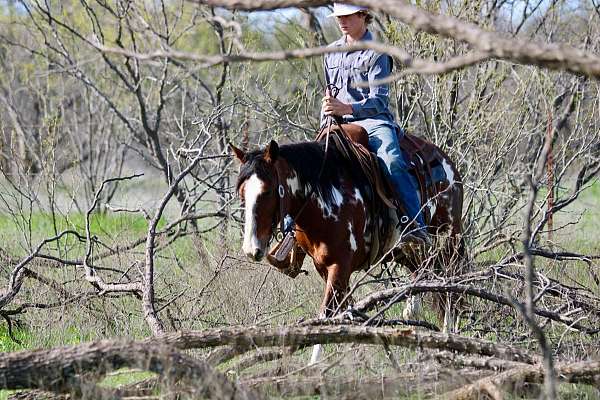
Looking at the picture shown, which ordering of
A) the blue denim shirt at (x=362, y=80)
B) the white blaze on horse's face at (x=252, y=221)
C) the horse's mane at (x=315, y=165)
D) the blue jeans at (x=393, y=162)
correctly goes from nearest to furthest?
the white blaze on horse's face at (x=252, y=221) → the horse's mane at (x=315, y=165) → the blue denim shirt at (x=362, y=80) → the blue jeans at (x=393, y=162)

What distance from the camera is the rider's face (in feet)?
26.7

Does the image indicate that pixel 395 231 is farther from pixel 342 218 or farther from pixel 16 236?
pixel 16 236

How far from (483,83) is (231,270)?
136 inches

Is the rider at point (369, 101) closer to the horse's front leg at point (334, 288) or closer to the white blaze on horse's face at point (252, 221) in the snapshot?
the horse's front leg at point (334, 288)

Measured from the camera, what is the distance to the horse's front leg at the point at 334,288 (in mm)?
7652

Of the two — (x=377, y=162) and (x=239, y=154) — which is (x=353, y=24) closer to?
(x=377, y=162)

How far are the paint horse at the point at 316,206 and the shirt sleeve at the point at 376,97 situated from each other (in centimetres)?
23

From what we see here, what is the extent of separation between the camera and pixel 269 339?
583cm

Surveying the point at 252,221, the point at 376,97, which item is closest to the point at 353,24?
the point at 376,97

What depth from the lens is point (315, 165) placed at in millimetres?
7996

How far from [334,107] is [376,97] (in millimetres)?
426

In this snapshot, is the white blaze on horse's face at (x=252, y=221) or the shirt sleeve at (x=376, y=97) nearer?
the white blaze on horse's face at (x=252, y=221)

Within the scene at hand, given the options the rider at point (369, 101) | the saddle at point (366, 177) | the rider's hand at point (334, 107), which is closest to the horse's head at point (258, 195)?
the saddle at point (366, 177)

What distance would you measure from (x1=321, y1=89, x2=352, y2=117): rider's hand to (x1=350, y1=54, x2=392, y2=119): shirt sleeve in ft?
0.34
